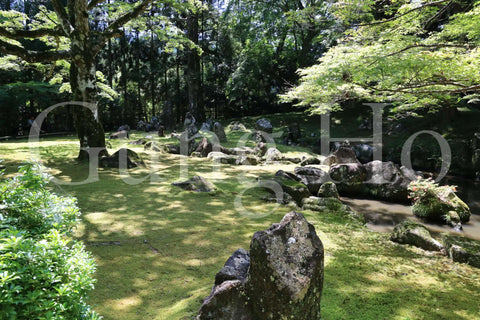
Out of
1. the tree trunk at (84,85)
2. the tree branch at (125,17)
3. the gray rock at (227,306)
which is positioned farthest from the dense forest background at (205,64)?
the gray rock at (227,306)

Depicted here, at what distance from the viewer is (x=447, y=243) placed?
166 inches

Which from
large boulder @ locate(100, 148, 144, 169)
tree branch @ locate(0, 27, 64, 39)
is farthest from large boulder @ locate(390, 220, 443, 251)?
tree branch @ locate(0, 27, 64, 39)

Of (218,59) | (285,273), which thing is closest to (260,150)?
(285,273)

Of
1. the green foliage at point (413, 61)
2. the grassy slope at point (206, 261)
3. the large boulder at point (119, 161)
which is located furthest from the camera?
the large boulder at point (119, 161)

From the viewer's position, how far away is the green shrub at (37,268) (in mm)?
1322

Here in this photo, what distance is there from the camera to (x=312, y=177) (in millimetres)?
8414

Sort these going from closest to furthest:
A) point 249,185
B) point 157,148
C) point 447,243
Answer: point 447,243 < point 249,185 < point 157,148

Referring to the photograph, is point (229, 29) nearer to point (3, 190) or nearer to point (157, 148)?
point (157, 148)

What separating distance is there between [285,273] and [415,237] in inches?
131

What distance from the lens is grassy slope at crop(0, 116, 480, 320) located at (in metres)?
2.64

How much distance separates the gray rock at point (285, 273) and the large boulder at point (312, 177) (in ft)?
19.9

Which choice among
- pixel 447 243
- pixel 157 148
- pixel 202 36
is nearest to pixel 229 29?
pixel 202 36

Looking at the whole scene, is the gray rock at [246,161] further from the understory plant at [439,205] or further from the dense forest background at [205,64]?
the dense forest background at [205,64]

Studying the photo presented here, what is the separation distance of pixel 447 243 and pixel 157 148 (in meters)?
10.7
